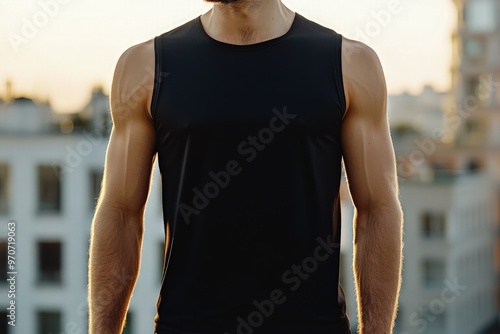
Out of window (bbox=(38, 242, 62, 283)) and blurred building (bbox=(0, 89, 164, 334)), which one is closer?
blurred building (bbox=(0, 89, 164, 334))

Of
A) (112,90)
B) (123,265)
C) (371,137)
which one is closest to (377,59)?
(371,137)

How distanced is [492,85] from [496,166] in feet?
14.7

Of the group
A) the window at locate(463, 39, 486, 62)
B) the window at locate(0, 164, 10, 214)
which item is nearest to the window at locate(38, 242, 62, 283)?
the window at locate(0, 164, 10, 214)

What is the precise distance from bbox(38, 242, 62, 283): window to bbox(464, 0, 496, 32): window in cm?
2963

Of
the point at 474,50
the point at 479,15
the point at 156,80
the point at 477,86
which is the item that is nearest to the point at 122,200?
the point at 156,80

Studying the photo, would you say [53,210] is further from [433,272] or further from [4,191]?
[433,272]

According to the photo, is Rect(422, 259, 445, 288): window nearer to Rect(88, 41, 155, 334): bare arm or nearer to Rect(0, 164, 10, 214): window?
Rect(0, 164, 10, 214): window

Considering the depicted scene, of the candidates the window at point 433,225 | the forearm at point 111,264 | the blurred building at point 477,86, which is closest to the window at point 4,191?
the window at point 433,225

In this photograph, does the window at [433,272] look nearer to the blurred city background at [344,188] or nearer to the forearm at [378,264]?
the blurred city background at [344,188]

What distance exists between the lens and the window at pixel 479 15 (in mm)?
56781

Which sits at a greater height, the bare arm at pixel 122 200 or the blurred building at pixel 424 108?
the bare arm at pixel 122 200

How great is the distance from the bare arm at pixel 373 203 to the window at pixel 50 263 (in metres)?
34.2

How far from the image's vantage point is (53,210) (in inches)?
1389

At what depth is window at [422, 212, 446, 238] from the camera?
1778 inches
